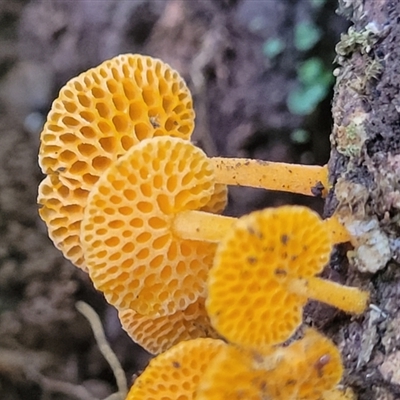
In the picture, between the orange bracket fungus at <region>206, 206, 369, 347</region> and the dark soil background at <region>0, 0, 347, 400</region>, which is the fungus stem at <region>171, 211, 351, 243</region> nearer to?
the orange bracket fungus at <region>206, 206, 369, 347</region>

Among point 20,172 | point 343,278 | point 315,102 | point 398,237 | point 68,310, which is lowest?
point 68,310

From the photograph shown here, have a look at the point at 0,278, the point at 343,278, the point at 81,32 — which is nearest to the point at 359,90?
the point at 343,278

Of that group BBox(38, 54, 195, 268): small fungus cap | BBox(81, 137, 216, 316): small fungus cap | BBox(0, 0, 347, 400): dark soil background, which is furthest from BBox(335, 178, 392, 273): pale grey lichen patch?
BBox(0, 0, 347, 400): dark soil background

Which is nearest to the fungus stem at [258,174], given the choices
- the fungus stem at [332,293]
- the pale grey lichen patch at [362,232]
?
the pale grey lichen patch at [362,232]

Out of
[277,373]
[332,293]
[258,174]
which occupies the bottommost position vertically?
[277,373]

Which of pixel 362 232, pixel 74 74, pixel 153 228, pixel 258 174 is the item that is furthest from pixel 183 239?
pixel 74 74

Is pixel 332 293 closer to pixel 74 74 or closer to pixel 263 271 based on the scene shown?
pixel 263 271

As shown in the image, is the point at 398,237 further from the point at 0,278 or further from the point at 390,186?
the point at 0,278
